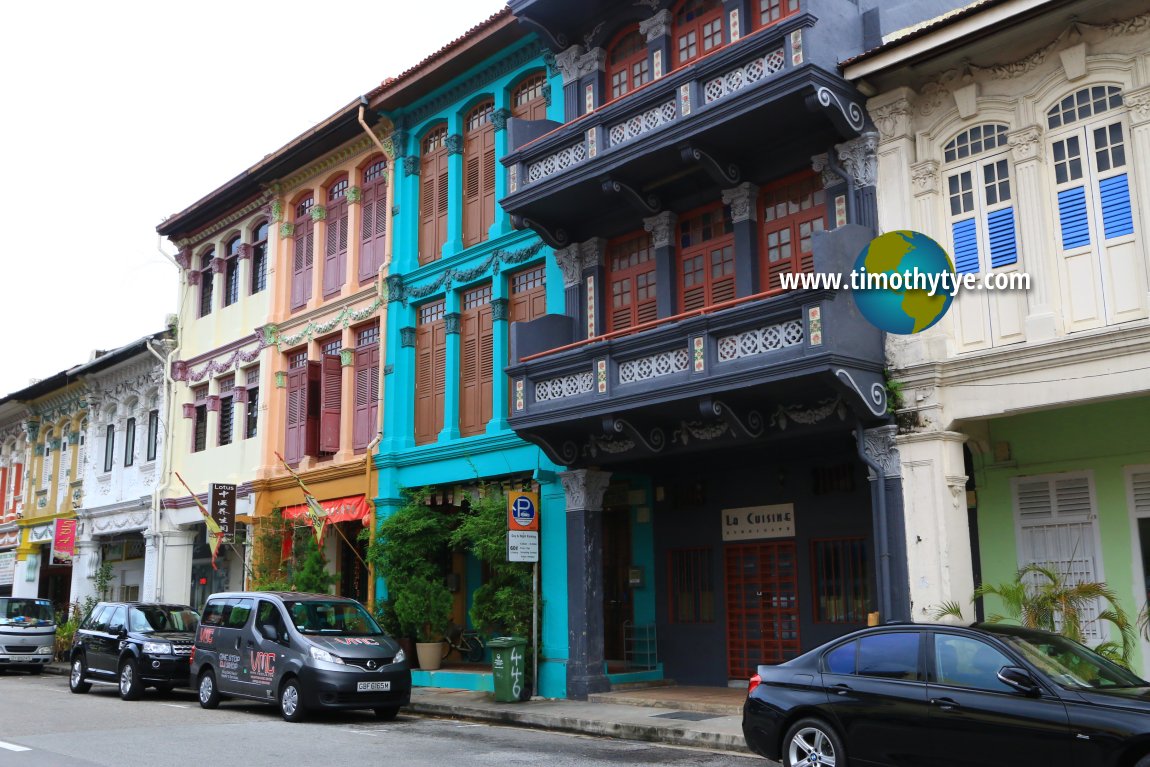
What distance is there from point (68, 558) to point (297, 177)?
15780mm

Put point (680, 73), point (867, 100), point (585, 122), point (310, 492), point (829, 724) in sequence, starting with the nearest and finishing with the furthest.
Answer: point (829, 724)
point (867, 100)
point (680, 73)
point (585, 122)
point (310, 492)

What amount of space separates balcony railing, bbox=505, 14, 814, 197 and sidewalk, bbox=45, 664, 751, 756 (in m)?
8.11

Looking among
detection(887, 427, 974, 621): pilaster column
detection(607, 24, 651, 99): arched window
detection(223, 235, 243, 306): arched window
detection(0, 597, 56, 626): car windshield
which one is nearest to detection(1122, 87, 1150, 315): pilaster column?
detection(887, 427, 974, 621): pilaster column

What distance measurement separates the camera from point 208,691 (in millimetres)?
17188

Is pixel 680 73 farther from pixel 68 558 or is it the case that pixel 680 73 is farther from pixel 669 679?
pixel 68 558

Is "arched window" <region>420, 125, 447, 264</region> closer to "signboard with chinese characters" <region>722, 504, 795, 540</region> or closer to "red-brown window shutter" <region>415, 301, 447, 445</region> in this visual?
"red-brown window shutter" <region>415, 301, 447, 445</region>

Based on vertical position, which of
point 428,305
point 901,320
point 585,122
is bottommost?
point 901,320

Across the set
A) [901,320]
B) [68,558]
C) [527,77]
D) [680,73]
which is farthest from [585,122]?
[68,558]

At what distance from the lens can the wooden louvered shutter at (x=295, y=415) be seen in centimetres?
2486

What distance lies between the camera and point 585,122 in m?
17.0

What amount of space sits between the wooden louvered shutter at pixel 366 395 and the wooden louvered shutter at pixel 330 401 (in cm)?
Result: 53

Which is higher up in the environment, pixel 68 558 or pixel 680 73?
pixel 680 73

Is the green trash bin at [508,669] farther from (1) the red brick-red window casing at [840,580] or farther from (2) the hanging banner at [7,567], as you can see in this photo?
(2) the hanging banner at [7,567]

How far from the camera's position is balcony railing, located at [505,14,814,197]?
1455 centimetres
